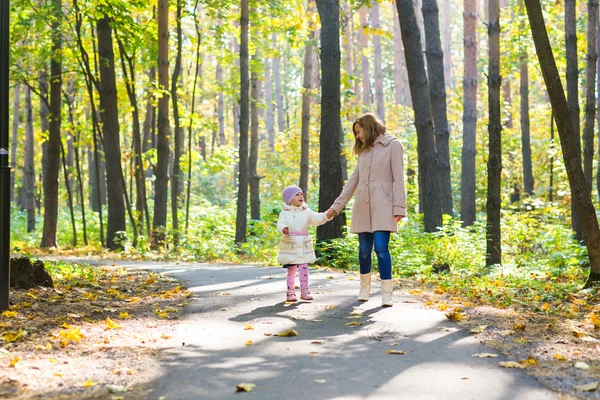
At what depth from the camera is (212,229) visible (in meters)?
23.6

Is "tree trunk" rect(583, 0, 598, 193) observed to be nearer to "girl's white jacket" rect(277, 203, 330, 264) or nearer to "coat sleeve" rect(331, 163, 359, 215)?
"coat sleeve" rect(331, 163, 359, 215)

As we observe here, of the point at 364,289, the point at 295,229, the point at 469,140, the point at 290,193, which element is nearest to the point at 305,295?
the point at 364,289

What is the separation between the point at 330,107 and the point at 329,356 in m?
9.23

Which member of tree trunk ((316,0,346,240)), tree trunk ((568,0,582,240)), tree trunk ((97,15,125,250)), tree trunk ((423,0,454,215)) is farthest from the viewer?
tree trunk ((97,15,125,250))

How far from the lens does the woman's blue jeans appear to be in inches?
297

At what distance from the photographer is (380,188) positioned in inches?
300

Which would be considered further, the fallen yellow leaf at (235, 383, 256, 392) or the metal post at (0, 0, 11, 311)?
the metal post at (0, 0, 11, 311)

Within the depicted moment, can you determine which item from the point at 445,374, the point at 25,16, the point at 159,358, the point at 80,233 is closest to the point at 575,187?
the point at 445,374

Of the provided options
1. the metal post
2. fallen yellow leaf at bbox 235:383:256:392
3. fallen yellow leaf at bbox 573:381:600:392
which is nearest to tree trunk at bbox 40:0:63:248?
the metal post

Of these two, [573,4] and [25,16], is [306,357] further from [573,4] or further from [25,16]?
[25,16]

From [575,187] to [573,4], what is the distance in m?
8.23

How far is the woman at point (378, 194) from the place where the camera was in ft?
24.7

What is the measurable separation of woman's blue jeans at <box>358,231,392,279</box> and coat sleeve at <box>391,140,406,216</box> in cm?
32

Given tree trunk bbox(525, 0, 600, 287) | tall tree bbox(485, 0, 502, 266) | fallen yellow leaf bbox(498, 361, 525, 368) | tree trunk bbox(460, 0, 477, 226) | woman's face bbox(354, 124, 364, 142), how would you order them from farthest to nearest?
1. tree trunk bbox(460, 0, 477, 226)
2. tall tree bbox(485, 0, 502, 266)
3. tree trunk bbox(525, 0, 600, 287)
4. woman's face bbox(354, 124, 364, 142)
5. fallen yellow leaf bbox(498, 361, 525, 368)
